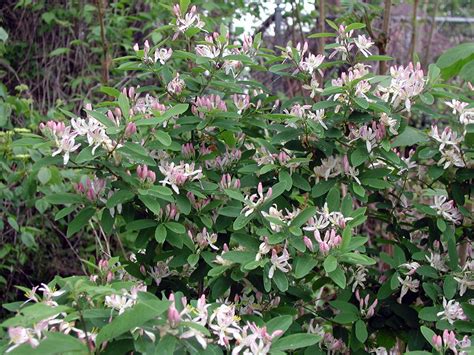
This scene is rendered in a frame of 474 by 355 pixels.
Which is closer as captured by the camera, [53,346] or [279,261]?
[53,346]

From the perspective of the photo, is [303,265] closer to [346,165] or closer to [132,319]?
[346,165]

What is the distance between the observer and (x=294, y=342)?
124cm

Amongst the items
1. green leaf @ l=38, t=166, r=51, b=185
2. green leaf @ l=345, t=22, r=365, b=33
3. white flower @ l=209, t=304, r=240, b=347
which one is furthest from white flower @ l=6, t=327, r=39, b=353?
green leaf @ l=38, t=166, r=51, b=185

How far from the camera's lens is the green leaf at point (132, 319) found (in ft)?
3.43

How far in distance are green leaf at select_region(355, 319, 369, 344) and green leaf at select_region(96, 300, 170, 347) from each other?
720 mm

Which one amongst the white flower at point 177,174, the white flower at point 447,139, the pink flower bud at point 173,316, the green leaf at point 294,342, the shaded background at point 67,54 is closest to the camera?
the pink flower bud at point 173,316

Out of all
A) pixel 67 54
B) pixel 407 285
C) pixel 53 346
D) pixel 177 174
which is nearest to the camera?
pixel 53 346

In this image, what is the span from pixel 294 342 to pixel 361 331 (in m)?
0.46

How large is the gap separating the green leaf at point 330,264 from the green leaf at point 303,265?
51 millimetres

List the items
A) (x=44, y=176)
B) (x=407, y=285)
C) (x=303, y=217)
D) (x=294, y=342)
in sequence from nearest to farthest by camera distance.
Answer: (x=294, y=342) → (x=303, y=217) → (x=407, y=285) → (x=44, y=176)

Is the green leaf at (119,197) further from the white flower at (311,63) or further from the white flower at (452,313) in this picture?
the white flower at (452,313)

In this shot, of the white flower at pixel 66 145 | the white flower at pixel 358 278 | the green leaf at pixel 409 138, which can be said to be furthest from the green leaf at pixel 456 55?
the white flower at pixel 66 145

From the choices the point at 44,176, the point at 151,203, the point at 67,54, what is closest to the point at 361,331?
the point at 151,203

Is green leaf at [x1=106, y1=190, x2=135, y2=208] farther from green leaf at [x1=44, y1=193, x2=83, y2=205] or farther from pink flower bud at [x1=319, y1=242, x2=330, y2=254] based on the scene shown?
pink flower bud at [x1=319, y1=242, x2=330, y2=254]
